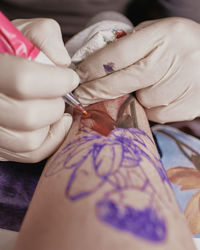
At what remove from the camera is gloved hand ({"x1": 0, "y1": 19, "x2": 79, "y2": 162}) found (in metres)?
0.71

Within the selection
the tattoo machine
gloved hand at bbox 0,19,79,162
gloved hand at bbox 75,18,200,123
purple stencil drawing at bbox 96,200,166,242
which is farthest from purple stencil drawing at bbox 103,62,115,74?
purple stencil drawing at bbox 96,200,166,242

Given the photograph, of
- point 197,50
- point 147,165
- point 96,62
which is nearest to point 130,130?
point 147,165

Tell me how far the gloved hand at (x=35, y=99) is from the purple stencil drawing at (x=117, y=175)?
0.11m

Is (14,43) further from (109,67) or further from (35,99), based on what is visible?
(109,67)

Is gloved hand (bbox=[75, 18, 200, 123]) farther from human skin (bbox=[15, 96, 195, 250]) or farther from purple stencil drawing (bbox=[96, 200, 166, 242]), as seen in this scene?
purple stencil drawing (bbox=[96, 200, 166, 242])

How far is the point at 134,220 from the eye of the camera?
50cm

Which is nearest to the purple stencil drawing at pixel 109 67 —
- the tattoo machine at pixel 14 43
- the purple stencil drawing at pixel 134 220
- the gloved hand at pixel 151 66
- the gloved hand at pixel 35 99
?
the gloved hand at pixel 151 66

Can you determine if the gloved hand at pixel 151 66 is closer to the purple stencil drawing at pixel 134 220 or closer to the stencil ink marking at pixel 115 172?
the stencil ink marking at pixel 115 172

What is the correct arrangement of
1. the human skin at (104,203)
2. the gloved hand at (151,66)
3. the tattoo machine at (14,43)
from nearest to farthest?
the human skin at (104,203), the tattoo machine at (14,43), the gloved hand at (151,66)

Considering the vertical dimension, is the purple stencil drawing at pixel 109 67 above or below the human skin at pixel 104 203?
above

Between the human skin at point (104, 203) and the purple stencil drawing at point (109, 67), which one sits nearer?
the human skin at point (104, 203)

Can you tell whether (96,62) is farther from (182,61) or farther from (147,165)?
(147,165)

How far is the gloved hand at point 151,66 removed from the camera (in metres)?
0.92

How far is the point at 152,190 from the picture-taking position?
0.58 meters
